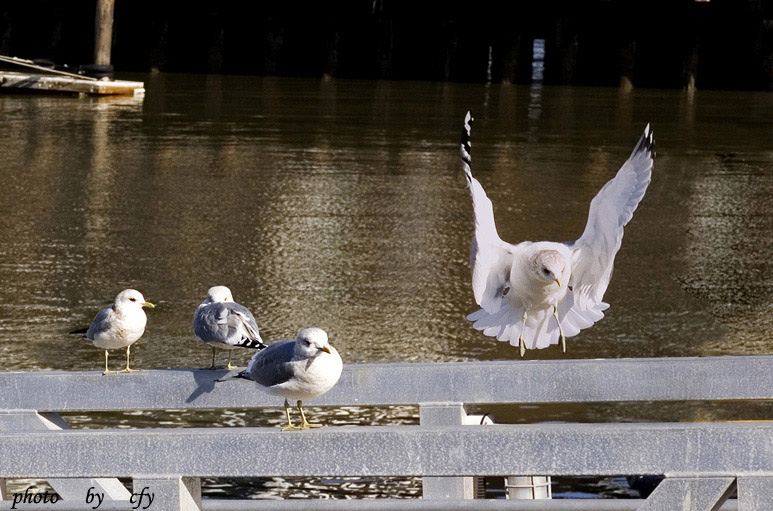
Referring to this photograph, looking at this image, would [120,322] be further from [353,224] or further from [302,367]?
[353,224]

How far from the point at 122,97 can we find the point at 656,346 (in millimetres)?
15508

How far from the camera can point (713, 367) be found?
4.65 meters

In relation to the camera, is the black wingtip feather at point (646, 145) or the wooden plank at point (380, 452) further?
the black wingtip feather at point (646, 145)

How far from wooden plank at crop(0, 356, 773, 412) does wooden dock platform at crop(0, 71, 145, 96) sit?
59.6 ft

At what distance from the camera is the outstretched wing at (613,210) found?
5211 millimetres

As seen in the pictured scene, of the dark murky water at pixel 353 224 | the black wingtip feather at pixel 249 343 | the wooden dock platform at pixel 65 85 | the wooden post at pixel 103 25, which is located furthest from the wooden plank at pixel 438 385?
the wooden post at pixel 103 25

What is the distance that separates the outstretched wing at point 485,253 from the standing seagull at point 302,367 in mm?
1213

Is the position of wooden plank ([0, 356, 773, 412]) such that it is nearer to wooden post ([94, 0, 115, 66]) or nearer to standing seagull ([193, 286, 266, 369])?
standing seagull ([193, 286, 266, 369])

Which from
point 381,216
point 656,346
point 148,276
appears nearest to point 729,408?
point 656,346

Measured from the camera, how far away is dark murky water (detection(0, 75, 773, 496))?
340 inches

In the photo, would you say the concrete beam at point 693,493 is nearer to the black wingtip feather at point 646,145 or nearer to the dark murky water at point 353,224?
the black wingtip feather at point 646,145

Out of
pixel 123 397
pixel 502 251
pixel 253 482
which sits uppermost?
pixel 502 251

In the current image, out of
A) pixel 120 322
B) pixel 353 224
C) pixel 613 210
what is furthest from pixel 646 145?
pixel 353 224

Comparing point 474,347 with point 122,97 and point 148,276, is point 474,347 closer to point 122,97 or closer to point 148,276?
point 148,276
